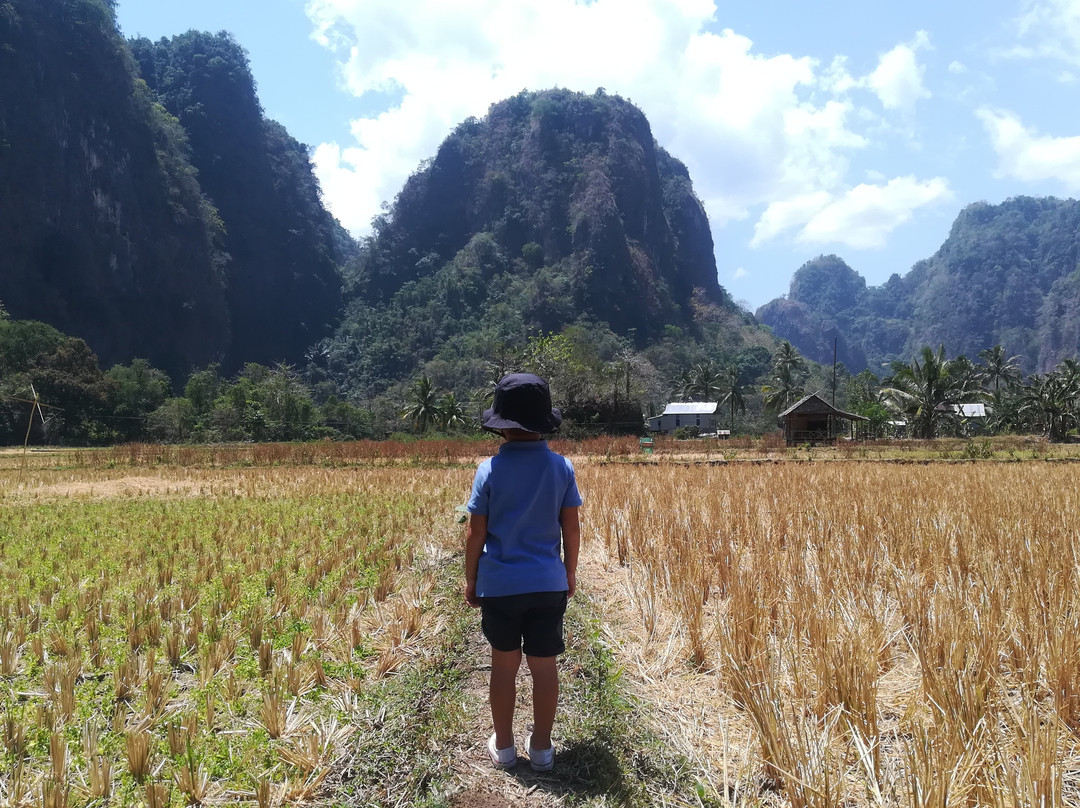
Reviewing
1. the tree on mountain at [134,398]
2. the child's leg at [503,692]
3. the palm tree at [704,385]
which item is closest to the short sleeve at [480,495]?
the child's leg at [503,692]

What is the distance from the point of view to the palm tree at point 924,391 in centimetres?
3042

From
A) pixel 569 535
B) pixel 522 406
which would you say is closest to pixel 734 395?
pixel 569 535

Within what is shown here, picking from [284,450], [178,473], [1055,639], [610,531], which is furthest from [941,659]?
[284,450]

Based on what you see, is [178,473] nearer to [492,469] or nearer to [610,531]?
[610,531]

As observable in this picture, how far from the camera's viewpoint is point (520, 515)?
2.41 metres

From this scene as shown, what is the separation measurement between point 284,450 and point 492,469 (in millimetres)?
20666

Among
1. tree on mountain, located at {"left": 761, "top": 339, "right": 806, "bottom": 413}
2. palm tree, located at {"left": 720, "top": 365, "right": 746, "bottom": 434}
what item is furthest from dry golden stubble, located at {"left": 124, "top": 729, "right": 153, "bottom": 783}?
palm tree, located at {"left": 720, "top": 365, "right": 746, "bottom": 434}

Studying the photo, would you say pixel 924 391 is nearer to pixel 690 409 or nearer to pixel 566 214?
pixel 690 409

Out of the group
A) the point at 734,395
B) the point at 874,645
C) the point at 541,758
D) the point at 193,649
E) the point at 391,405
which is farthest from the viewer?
the point at 734,395

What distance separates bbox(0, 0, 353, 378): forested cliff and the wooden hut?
64398 mm

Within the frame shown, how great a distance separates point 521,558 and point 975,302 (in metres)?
155

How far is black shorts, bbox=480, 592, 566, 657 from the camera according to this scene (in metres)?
2.35

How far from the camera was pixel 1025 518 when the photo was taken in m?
6.06

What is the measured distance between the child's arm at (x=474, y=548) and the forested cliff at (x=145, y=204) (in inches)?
2762
